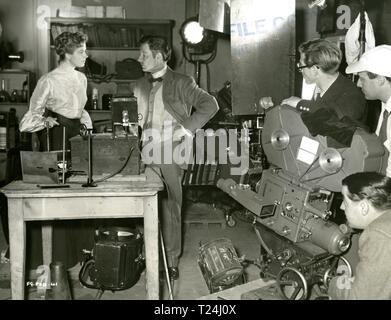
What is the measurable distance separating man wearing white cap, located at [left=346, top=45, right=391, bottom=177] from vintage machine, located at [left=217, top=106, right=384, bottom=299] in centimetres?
36

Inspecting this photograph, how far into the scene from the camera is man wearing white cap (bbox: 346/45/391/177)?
2307mm

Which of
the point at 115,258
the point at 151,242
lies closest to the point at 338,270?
the point at 151,242

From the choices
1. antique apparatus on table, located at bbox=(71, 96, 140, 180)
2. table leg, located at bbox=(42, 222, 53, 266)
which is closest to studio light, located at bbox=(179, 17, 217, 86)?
antique apparatus on table, located at bbox=(71, 96, 140, 180)

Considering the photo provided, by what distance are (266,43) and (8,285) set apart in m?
2.75

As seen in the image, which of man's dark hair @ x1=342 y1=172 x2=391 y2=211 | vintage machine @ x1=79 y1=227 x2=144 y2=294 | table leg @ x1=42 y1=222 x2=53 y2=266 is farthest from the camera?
table leg @ x1=42 y1=222 x2=53 y2=266

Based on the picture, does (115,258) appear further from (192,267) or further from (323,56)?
(323,56)

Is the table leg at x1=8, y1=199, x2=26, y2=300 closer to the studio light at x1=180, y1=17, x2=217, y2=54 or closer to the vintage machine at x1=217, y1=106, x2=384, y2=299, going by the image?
the vintage machine at x1=217, y1=106, x2=384, y2=299

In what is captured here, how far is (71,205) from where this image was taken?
238cm

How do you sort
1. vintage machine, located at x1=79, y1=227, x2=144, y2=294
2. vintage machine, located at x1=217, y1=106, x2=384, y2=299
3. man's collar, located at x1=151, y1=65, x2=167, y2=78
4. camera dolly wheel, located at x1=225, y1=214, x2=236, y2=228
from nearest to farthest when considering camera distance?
1. vintage machine, located at x1=217, y1=106, x2=384, y2=299
2. vintage machine, located at x1=79, y1=227, x2=144, y2=294
3. man's collar, located at x1=151, y1=65, x2=167, y2=78
4. camera dolly wheel, located at x1=225, y1=214, x2=236, y2=228

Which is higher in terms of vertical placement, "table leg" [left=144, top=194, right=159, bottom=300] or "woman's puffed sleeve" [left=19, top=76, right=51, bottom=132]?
"woman's puffed sleeve" [left=19, top=76, right=51, bottom=132]

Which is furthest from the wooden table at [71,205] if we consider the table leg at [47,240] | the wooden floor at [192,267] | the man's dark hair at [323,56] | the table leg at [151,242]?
the man's dark hair at [323,56]

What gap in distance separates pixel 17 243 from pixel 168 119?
4.78ft

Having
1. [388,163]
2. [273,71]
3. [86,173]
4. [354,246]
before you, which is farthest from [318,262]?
[273,71]

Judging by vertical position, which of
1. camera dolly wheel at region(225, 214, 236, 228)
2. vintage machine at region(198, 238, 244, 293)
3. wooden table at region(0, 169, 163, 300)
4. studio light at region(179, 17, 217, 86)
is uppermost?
studio light at region(179, 17, 217, 86)
